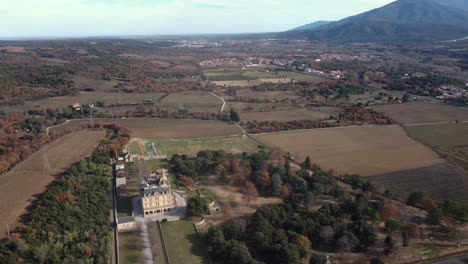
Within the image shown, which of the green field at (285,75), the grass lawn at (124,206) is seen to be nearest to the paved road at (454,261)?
the grass lawn at (124,206)

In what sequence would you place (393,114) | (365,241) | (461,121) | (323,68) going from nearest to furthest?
(365,241) → (461,121) → (393,114) → (323,68)

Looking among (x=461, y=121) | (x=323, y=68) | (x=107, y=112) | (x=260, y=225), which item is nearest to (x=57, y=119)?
(x=107, y=112)

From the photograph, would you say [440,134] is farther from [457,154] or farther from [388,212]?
[388,212]

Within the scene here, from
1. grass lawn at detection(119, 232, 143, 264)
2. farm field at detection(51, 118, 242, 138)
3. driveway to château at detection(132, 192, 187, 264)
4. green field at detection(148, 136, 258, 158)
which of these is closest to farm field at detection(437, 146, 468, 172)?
green field at detection(148, 136, 258, 158)

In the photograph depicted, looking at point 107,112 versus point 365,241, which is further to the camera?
point 107,112

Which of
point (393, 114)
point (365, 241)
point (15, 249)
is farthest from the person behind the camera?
point (393, 114)

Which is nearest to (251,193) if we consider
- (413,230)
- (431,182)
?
(413,230)

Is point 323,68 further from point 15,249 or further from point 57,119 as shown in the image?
point 15,249
